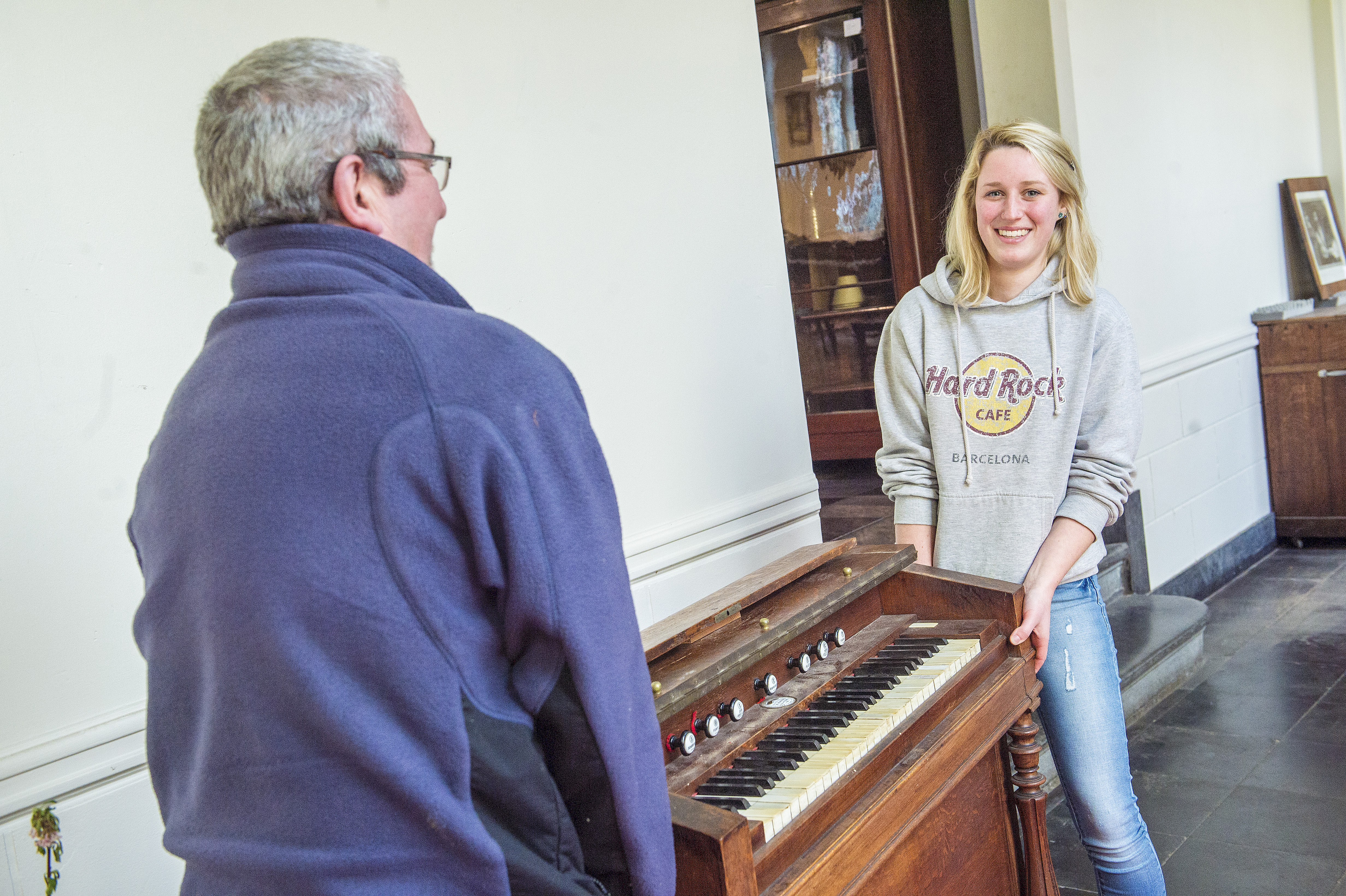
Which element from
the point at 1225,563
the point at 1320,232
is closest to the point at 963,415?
the point at 1225,563

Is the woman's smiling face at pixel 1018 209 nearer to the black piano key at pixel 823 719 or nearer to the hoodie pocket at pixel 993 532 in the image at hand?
the hoodie pocket at pixel 993 532

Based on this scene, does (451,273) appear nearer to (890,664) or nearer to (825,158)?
(890,664)

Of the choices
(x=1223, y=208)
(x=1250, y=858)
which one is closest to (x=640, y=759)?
(x=1250, y=858)

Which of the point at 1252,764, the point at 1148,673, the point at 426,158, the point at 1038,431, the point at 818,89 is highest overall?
the point at 818,89

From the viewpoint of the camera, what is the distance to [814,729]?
1478 millimetres

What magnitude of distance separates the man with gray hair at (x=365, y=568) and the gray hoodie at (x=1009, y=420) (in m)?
1.13

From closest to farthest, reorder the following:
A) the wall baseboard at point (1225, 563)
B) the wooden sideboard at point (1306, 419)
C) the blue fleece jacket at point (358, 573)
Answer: the blue fleece jacket at point (358, 573), the wall baseboard at point (1225, 563), the wooden sideboard at point (1306, 419)

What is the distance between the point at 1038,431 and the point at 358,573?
136 cm

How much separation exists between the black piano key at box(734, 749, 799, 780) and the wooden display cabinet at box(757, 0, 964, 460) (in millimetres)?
3233

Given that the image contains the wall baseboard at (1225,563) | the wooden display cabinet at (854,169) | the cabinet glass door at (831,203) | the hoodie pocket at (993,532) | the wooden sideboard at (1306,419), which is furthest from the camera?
the wooden sideboard at (1306,419)

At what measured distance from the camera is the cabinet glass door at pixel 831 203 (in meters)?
4.68

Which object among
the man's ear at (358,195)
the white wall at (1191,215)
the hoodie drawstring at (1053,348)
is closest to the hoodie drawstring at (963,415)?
the hoodie drawstring at (1053,348)

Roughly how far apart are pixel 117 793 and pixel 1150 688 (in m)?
3.11

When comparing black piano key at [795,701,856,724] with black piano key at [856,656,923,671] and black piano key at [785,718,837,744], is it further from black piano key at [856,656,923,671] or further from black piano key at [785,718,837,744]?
black piano key at [856,656,923,671]
